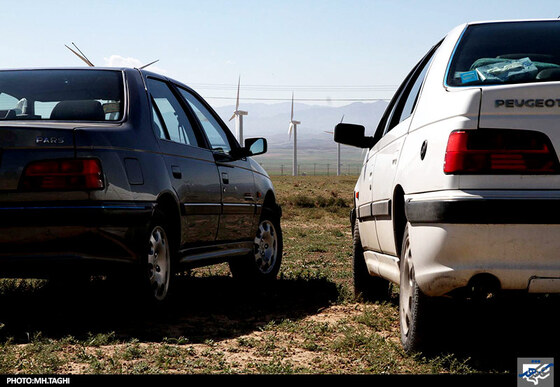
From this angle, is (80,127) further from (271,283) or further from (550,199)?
(271,283)

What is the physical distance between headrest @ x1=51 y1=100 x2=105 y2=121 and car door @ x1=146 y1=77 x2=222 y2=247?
0.46 meters

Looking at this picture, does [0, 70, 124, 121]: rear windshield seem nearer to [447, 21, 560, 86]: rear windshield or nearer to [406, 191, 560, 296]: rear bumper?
[447, 21, 560, 86]: rear windshield

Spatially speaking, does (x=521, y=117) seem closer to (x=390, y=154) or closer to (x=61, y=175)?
(x=390, y=154)

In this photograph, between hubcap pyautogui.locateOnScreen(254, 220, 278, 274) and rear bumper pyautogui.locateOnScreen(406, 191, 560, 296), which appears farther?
hubcap pyautogui.locateOnScreen(254, 220, 278, 274)

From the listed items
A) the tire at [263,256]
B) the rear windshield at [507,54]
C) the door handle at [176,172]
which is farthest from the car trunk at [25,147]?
the tire at [263,256]

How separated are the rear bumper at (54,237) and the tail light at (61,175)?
0.11 meters

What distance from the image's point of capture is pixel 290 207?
89.2 ft

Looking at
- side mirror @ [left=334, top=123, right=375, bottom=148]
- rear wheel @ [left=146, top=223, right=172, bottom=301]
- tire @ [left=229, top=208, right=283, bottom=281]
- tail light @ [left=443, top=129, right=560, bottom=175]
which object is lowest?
tire @ [left=229, top=208, right=283, bottom=281]

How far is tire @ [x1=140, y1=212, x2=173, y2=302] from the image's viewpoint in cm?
587

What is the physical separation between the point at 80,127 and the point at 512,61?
2723 mm

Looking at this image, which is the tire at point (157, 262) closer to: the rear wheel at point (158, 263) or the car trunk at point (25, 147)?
the rear wheel at point (158, 263)

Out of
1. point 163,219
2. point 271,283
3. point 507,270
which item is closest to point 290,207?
point 271,283

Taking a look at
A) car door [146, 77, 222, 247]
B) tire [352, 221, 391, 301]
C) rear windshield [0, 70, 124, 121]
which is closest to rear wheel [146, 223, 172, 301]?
car door [146, 77, 222, 247]

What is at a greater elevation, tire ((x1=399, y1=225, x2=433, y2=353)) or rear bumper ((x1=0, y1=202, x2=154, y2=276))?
rear bumper ((x1=0, y1=202, x2=154, y2=276))
